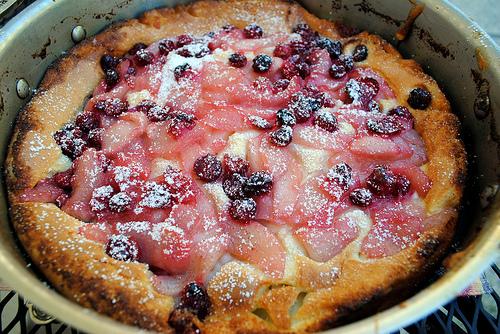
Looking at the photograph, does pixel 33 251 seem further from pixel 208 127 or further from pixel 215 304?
pixel 208 127

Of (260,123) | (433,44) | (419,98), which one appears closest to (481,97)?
(419,98)

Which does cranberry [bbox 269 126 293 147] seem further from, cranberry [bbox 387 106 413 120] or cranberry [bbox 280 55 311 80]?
cranberry [bbox 387 106 413 120]

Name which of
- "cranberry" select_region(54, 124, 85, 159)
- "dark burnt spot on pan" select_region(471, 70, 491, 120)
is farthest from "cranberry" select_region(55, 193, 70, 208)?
"dark burnt spot on pan" select_region(471, 70, 491, 120)

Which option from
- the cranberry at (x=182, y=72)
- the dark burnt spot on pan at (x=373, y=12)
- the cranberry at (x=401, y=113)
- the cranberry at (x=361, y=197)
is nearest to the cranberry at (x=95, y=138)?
the cranberry at (x=182, y=72)

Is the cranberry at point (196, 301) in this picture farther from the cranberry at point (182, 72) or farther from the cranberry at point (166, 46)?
the cranberry at point (166, 46)

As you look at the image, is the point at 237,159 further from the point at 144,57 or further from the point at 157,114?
the point at 144,57

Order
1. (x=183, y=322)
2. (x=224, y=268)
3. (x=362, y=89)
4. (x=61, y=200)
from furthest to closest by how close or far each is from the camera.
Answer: (x=362, y=89), (x=61, y=200), (x=224, y=268), (x=183, y=322)
